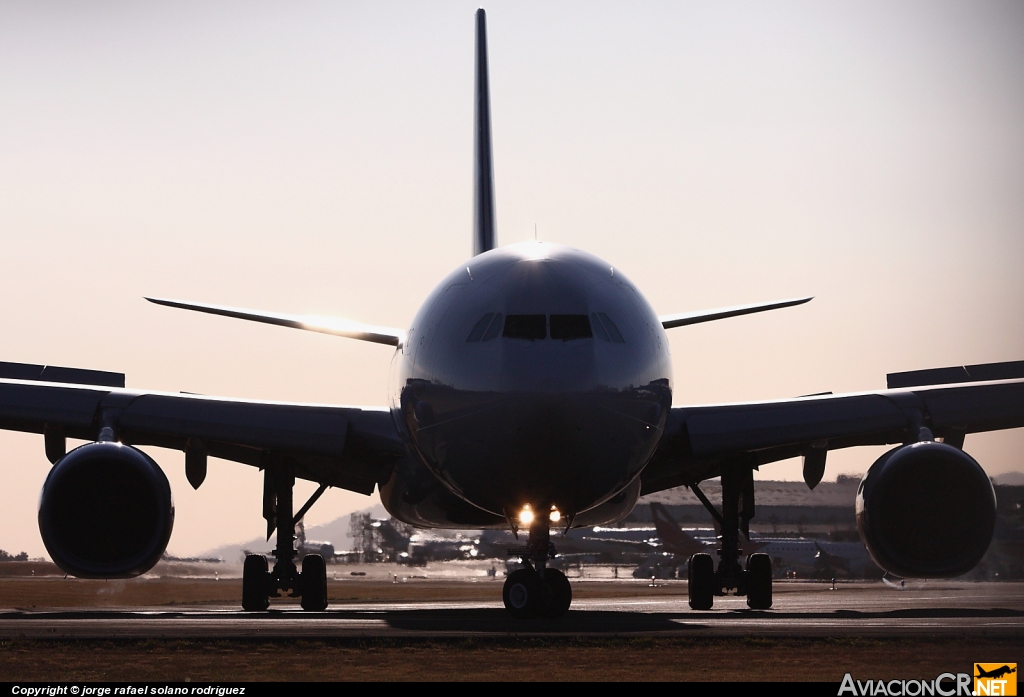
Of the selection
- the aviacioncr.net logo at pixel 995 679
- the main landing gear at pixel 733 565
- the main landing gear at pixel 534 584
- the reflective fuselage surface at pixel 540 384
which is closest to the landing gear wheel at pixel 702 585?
the main landing gear at pixel 733 565

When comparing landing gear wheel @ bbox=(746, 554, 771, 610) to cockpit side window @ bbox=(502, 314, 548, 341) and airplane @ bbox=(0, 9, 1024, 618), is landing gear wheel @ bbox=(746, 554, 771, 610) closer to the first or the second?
airplane @ bbox=(0, 9, 1024, 618)

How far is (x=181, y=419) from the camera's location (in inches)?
757

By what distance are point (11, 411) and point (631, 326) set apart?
885 cm

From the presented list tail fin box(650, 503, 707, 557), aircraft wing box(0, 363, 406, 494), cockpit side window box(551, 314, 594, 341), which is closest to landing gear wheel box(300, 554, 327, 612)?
aircraft wing box(0, 363, 406, 494)

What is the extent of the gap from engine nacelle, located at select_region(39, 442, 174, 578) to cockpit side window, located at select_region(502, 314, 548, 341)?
4944 mm

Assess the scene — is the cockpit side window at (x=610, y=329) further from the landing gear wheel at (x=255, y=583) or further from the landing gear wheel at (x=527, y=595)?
the landing gear wheel at (x=255, y=583)

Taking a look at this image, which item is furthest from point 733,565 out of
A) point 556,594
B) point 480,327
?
point 480,327

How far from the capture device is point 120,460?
16.1 meters

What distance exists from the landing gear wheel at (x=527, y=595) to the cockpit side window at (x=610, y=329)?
3.41 metres

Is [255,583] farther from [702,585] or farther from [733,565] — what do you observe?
[733,565]

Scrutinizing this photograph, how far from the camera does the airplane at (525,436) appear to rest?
14141 millimetres

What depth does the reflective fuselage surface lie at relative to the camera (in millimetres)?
13789

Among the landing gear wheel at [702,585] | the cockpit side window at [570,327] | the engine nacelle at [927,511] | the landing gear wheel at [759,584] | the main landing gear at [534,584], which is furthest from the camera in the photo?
the landing gear wheel at [702,585]

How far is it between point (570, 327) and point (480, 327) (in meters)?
1.04
